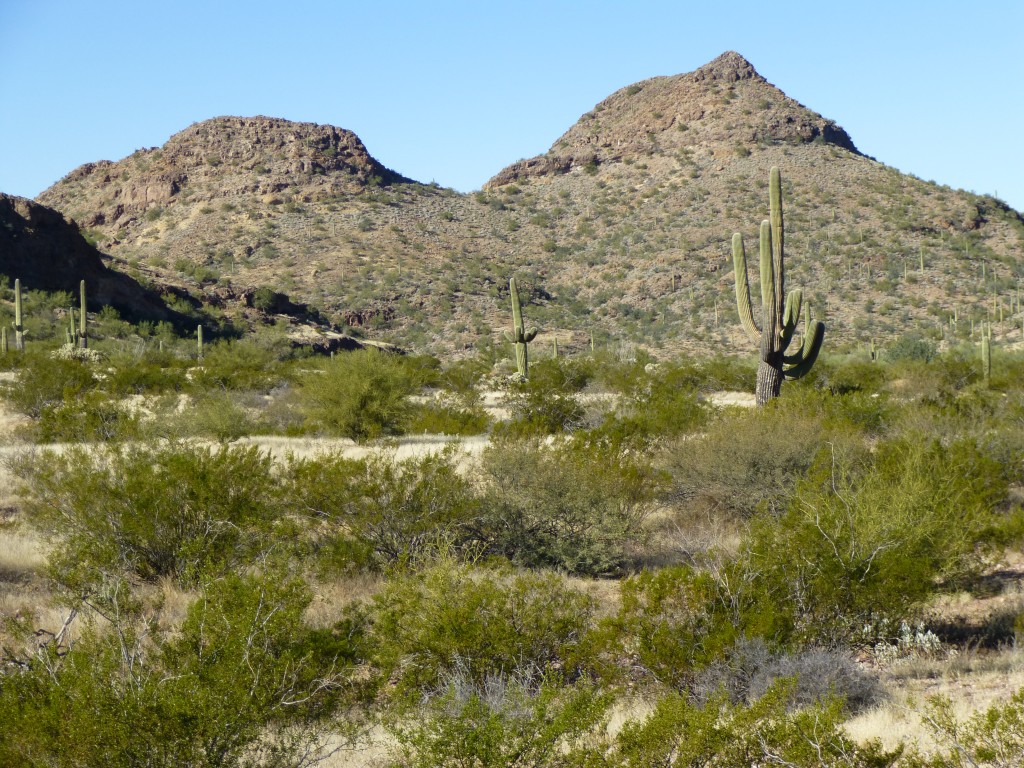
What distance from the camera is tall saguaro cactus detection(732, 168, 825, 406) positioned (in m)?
15.4

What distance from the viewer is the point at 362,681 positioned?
6.45m

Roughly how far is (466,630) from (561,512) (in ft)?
11.9

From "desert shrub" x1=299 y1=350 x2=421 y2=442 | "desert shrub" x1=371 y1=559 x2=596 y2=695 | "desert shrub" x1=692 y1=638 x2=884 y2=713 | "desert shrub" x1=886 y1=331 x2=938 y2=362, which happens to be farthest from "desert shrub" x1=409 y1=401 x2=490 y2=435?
"desert shrub" x1=886 y1=331 x2=938 y2=362

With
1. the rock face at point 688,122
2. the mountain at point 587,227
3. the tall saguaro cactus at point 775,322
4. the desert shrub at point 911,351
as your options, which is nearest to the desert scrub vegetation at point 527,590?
the tall saguaro cactus at point 775,322

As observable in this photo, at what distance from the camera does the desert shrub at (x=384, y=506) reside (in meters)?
9.40

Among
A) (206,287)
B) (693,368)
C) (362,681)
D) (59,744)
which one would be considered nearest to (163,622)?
(362,681)

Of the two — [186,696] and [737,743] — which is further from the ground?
[186,696]

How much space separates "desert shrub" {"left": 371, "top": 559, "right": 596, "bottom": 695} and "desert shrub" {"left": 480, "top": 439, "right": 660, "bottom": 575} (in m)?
2.84

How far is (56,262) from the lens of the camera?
50.7 metres

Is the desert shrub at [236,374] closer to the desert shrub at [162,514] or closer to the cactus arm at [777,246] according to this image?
the cactus arm at [777,246]

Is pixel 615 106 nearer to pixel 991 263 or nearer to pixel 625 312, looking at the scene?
pixel 625 312

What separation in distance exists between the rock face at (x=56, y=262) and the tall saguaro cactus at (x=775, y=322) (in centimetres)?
4055

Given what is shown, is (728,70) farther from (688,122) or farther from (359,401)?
(359,401)

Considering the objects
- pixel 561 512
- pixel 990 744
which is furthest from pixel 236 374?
pixel 990 744
